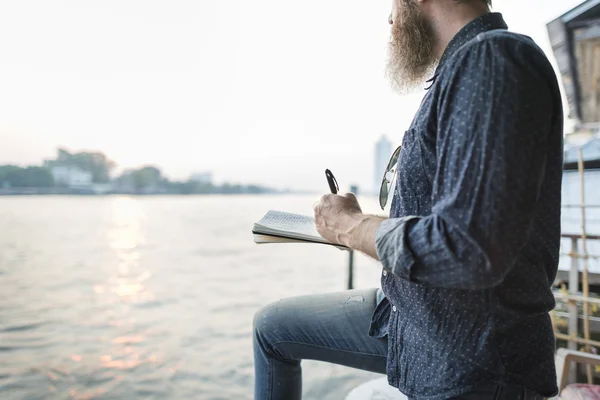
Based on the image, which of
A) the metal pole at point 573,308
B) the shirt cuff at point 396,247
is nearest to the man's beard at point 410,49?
the shirt cuff at point 396,247

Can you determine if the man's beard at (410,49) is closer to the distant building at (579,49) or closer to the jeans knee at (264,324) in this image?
the jeans knee at (264,324)

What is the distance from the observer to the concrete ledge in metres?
1.62

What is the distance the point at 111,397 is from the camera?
233 cm

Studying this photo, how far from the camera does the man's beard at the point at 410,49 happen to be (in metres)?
0.81

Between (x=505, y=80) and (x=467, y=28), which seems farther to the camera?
(x=467, y=28)

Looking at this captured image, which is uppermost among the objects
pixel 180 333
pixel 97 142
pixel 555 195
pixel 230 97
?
pixel 230 97

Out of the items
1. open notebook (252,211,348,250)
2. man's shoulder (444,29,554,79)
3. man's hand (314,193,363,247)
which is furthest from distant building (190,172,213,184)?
man's shoulder (444,29,554,79)

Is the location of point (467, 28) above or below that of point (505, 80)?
above

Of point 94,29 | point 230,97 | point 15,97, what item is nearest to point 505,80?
point 15,97

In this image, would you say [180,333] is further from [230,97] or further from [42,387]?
[230,97]

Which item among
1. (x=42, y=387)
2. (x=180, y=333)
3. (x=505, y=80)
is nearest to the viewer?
(x=505, y=80)

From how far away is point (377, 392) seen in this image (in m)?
1.67

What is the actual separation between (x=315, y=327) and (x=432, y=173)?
0.48 metres

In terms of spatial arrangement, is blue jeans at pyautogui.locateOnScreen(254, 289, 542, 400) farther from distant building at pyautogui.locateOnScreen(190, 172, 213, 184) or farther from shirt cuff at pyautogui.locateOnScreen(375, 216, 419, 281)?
distant building at pyautogui.locateOnScreen(190, 172, 213, 184)
